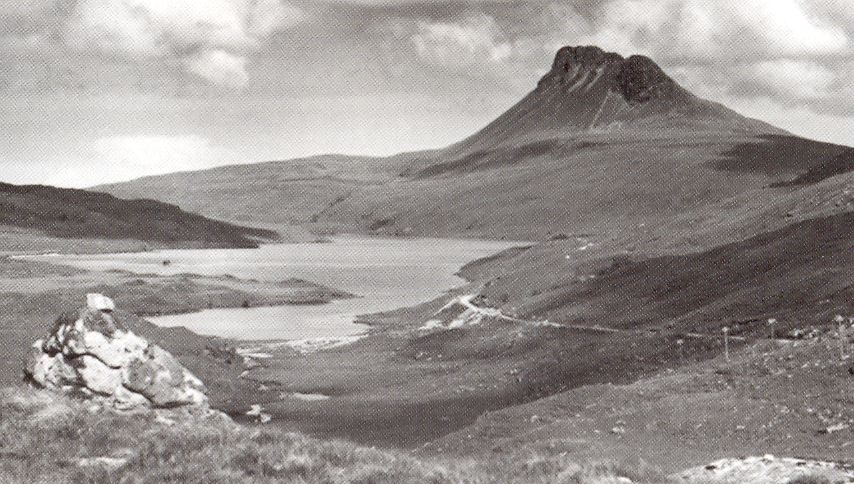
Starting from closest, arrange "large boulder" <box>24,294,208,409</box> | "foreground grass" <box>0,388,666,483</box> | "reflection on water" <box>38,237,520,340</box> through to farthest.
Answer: "foreground grass" <box>0,388,666,483</box> < "large boulder" <box>24,294,208,409</box> < "reflection on water" <box>38,237,520,340</box>

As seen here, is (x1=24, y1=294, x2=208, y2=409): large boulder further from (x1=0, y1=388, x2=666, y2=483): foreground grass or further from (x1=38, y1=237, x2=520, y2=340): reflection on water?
(x1=38, y1=237, x2=520, y2=340): reflection on water

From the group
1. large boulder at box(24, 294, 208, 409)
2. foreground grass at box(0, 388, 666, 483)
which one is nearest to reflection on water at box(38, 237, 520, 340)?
large boulder at box(24, 294, 208, 409)

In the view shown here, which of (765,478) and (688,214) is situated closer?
(765,478)

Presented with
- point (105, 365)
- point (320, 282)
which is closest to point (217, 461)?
point (105, 365)

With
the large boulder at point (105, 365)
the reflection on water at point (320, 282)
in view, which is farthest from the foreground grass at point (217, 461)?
the reflection on water at point (320, 282)

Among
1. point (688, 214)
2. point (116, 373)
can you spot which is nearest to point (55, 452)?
point (116, 373)

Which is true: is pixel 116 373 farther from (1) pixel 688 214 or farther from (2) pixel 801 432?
(1) pixel 688 214
